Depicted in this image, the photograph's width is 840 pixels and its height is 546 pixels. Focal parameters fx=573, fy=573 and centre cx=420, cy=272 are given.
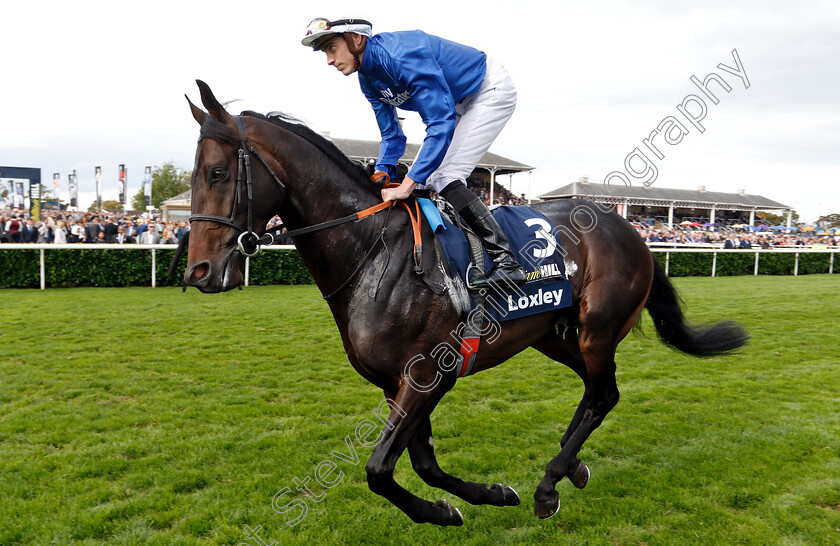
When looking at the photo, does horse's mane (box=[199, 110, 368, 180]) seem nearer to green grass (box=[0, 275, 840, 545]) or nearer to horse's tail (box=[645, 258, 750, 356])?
green grass (box=[0, 275, 840, 545])

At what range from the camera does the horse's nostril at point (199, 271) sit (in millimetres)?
2254

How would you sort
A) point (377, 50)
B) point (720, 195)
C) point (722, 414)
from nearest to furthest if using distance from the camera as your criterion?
point (377, 50) < point (722, 414) < point (720, 195)

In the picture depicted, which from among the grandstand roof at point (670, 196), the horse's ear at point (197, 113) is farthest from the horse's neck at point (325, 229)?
the grandstand roof at point (670, 196)

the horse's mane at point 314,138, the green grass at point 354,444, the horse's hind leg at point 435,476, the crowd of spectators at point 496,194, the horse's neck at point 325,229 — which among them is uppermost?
the crowd of spectators at point 496,194

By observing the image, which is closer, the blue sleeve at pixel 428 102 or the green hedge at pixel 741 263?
the blue sleeve at pixel 428 102

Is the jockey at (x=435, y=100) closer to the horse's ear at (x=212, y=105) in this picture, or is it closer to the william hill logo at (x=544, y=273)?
the william hill logo at (x=544, y=273)

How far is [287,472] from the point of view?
3590 mm

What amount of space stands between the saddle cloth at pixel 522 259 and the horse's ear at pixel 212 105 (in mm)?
995

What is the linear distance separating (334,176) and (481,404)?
298 centimetres

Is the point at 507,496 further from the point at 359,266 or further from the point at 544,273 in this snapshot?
the point at 359,266

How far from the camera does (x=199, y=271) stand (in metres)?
2.27

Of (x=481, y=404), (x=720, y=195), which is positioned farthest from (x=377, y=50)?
(x=720, y=195)

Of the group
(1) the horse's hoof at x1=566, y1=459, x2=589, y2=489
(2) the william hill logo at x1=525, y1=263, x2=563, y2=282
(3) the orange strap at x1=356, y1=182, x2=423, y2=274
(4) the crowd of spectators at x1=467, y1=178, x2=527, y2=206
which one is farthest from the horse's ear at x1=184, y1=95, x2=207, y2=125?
(4) the crowd of spectators at x1=467, y1=178, x2=527, y2=206

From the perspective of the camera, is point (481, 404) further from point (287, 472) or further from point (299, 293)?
point (299, 293)
